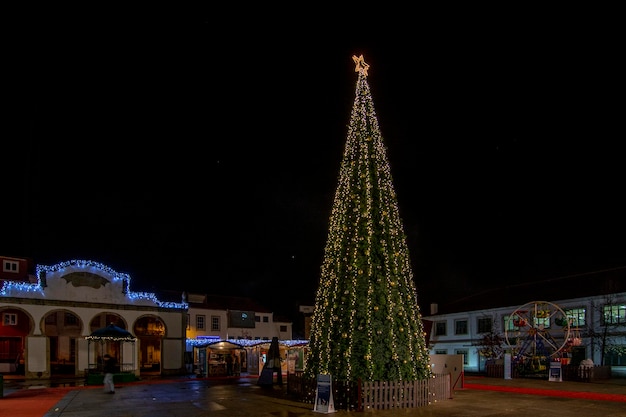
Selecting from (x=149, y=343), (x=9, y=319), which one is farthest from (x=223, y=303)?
(x=9, y=319)

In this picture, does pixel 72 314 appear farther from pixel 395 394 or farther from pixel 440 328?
pixel 440 328

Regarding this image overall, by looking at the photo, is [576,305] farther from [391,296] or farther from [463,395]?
[391,296]

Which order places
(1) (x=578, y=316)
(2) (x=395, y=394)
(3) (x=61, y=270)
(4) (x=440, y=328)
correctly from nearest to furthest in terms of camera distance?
(2) (x=395, y=394) → (3) (x=61, y=270) → (1) (x=578, y=316) → (4) (x=440, y=328)

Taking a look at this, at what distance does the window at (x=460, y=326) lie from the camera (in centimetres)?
4919

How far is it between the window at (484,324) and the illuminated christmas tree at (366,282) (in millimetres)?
30375

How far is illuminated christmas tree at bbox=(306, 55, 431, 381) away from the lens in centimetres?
1688

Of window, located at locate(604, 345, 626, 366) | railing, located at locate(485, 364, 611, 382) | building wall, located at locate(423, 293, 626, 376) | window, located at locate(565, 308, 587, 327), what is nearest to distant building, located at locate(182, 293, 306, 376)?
railing, located at locate(485, 364, 611, 382)

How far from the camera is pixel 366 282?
56.3ft

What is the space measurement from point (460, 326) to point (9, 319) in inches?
1402

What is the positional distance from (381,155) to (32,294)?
84.3 feet

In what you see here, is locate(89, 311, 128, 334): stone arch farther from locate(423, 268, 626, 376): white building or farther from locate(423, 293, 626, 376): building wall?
locate(423, 293, 626, 376): building wall

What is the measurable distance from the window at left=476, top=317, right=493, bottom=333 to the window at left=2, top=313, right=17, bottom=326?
3559cm

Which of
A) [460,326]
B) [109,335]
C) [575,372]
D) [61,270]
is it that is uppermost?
[61,270]

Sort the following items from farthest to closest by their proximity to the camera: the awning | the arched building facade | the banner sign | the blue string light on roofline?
the arched building facade → the blue string light on roofline → the awning → the banner sign
